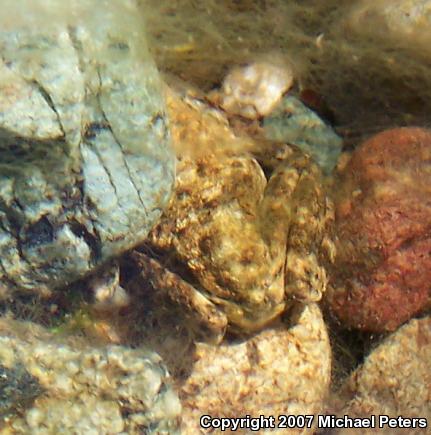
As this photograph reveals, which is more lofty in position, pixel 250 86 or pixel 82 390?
pixel 250 86

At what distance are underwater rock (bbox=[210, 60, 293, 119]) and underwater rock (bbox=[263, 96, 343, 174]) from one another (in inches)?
5.6

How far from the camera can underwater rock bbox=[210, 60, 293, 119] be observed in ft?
13.7

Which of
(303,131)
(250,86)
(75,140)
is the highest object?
(75,140)

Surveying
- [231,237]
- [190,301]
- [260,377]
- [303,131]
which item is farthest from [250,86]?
[260,377]

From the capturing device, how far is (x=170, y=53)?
3898 millimetres

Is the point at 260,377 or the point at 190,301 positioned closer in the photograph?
the point at 190,301

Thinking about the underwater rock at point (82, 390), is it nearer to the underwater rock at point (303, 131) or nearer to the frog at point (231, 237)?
the frog at point (231, 237)

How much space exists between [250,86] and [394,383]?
2233 millimetres

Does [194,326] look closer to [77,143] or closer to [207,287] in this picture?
[207,287]

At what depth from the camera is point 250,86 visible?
4.21 m

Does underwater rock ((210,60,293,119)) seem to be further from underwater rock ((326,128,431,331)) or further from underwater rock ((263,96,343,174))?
underwater rock ((326,128,431,331))

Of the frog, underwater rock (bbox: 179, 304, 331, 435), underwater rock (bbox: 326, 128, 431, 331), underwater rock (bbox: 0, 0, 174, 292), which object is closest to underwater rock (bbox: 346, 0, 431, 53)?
underwater rock (bbox: 326, 128, 431, 331)

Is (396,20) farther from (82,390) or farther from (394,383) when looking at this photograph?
(82,390)

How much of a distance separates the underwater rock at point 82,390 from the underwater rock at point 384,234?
1358 millimetres
